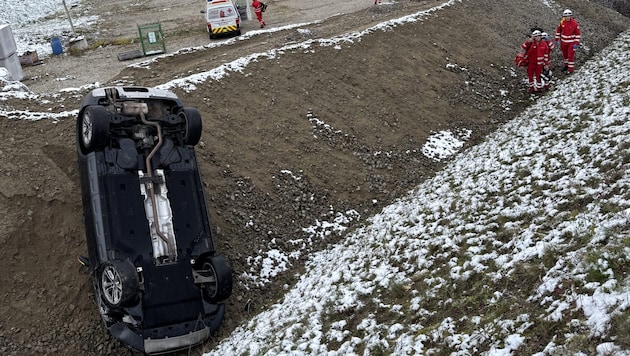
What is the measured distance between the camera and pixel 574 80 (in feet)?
59.4

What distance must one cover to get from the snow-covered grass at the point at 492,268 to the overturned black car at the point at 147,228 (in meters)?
1.05

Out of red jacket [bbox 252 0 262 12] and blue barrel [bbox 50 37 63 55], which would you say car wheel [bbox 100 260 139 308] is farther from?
blue barrel [bbox 50 37 63 55]

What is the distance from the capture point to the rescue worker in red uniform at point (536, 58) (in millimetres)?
18047

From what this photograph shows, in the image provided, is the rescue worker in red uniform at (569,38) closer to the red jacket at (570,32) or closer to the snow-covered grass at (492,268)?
the red jacket at (570,32)

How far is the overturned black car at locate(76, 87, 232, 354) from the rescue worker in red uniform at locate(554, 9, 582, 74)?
17.0 m

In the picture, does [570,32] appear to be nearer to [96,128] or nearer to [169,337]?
[96,128]

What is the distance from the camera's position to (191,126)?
29.1ft

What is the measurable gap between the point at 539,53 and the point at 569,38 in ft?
11.0

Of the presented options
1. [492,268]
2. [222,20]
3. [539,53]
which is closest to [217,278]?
[492,268]

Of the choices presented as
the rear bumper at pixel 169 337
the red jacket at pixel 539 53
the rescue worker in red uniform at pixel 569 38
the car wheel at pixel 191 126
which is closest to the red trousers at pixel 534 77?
the red jacket at pixel 539 53

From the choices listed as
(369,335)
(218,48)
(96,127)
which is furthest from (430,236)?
(218,48)

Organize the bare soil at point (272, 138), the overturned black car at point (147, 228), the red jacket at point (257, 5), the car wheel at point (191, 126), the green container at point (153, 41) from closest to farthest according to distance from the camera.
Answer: the overturned black car at point (147, 228) < the bare soil at point (272, 138) < the car wheel at point (191, 126) < the green container at point (153, 41) < the red jacket at point (257, 5)

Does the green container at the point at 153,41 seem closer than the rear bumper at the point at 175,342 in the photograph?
No

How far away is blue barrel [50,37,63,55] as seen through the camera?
26.1m
